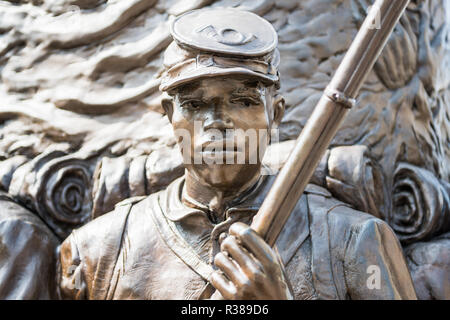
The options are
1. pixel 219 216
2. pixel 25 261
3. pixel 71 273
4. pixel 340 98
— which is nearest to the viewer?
pixel 340 98

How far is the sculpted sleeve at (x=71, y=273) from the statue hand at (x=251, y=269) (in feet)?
1.74

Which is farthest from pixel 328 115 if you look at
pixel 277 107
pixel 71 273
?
pixel 71 273

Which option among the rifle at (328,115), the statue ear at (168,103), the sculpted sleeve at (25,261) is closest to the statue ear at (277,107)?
the statue ear at (168,103)

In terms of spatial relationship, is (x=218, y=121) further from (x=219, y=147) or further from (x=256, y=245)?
(x=256, y=245)

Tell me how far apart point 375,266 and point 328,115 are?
0.43 metres

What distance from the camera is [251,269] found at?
1559 mm

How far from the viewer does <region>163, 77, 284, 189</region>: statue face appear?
1.77m

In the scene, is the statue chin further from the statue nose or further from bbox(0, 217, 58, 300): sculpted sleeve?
bbox(0, 217, 58, 300): sculpted sleeve

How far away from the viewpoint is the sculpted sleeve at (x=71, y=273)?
1993 millimetres

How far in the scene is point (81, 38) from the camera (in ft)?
8.30

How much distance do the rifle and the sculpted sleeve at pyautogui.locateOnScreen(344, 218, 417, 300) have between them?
325 millimetres

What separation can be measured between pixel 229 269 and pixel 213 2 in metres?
1.11
